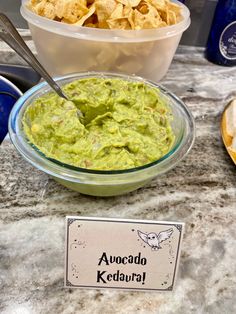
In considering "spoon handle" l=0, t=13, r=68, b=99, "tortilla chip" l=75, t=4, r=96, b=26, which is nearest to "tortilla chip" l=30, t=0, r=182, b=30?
"tortilla chip" l=75, t=4, r=96, b=26

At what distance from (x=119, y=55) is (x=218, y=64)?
47 centimetres

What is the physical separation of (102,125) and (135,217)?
0.62ft

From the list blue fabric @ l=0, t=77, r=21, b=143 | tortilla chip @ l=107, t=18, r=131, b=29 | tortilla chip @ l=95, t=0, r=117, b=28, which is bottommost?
blue fabric @ l=0, t=77, r=21, b=143

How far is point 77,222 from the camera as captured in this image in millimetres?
587

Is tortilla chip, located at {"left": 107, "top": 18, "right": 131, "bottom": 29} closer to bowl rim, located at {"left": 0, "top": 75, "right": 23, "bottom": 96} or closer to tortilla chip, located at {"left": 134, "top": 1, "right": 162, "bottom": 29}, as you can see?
tortilla chip, located at {"left": 134, "top": 1, "right": 162, "bottom": 29}

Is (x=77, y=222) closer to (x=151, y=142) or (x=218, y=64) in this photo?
(x=151, y=142)

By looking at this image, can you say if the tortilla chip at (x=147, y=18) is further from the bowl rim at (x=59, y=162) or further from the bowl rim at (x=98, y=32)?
the bowl rim at (x=59, y=162)

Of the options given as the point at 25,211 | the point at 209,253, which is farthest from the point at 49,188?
the point at 209,253

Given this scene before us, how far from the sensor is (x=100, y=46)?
100cm

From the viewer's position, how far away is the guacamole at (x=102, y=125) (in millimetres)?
688

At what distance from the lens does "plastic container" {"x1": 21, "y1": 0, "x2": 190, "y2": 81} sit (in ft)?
3.22

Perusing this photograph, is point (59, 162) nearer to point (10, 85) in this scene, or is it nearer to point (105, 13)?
point (105, 13)

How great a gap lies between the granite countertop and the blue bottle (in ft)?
1.30

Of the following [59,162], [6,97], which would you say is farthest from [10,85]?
[59,162]
